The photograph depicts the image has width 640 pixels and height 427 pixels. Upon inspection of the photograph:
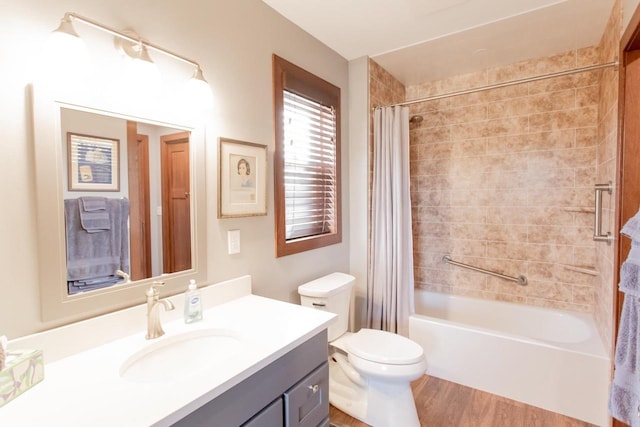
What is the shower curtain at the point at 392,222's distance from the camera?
237 cm

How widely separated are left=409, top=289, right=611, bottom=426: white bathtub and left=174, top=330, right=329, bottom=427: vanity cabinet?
52.4 inches

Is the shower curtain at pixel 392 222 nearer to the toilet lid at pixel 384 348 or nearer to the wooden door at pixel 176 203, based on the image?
the toilet lid at pixel 384 348

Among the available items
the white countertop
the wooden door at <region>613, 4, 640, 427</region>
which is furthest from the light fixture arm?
the wooden door at <region>613, 4, 640, 427</region>

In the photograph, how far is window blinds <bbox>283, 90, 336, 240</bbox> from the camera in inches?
78.0

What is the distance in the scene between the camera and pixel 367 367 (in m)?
1.70

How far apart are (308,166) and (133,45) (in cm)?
119

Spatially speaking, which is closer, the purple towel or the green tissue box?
the green tissue box

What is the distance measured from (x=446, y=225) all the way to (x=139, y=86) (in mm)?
2663

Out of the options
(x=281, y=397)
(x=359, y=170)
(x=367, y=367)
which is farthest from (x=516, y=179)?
(x=281, y=397)

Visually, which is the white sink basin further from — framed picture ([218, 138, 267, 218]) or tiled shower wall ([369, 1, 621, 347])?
tiled shower wall ([369, 1, 621, 347])

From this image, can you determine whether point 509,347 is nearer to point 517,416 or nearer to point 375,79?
point 517,416

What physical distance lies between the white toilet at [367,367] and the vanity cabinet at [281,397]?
0.45 m

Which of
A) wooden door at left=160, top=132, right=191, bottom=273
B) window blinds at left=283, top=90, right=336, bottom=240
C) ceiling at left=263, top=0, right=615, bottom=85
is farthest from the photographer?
window blinds at left=283, top=90, right=336, bottom=240

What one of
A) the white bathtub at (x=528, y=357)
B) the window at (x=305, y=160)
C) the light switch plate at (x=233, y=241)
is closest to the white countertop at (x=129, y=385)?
the light switch plate at (x=233, y=241)
